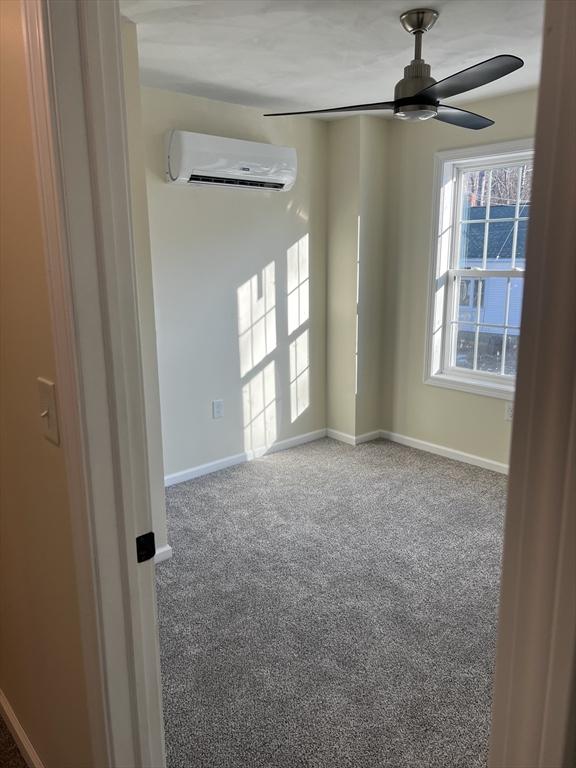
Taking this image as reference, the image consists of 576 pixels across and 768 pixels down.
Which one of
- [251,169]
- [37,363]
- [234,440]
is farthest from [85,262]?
[234,440]

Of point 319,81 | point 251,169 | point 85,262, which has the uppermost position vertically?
point 319,81

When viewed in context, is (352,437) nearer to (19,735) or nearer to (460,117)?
(460,117)

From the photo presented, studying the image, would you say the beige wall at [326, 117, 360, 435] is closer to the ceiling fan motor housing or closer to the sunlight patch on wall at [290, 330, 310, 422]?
the sunlight patch on wall at [290, 330, 310, 422]

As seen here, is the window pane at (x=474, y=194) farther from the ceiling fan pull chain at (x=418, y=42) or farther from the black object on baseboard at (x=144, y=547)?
the black object on baseboard at (x=144, y=547)

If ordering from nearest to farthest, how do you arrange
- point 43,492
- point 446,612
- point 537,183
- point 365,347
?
1. point 537,183
2. point 43,492
3. point 446,612
4. point 365,347

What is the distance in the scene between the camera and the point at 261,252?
13.5 ft

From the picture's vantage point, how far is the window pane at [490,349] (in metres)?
4.06

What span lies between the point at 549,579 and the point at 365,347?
4.04 metres

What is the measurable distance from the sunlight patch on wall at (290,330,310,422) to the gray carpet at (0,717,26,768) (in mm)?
2991

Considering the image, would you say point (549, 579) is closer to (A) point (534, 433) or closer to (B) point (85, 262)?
(A) point (534, 433)

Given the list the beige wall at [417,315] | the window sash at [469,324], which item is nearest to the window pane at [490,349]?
the window sash at [469,324]

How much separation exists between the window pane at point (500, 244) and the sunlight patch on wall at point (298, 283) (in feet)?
4.34

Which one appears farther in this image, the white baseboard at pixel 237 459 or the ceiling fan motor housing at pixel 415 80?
the white baseboard at pixel 237 459

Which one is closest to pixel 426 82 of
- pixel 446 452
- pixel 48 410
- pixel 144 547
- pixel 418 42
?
pixel 418 42
